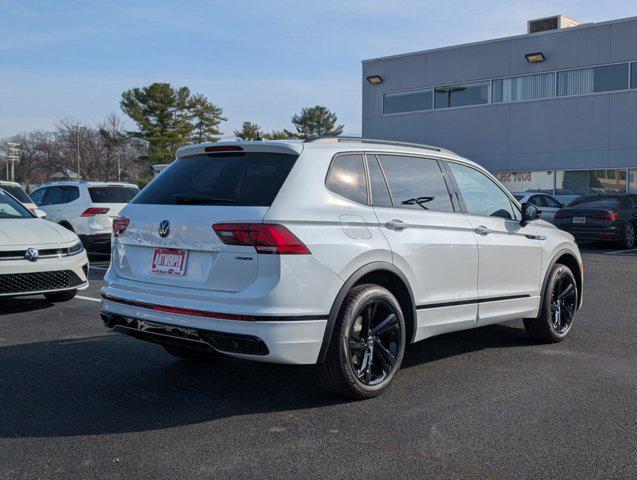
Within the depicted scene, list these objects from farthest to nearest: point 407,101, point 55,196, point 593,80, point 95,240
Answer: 1. point 407,101
2. point 593,80
3. point 55,196
4. point 95,240

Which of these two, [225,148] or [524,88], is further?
[524,88]

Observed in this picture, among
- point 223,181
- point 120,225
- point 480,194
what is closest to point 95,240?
point 120,225

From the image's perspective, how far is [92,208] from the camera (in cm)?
1437

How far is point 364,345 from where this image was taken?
4918mm

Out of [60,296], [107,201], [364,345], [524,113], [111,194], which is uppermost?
[524,113]

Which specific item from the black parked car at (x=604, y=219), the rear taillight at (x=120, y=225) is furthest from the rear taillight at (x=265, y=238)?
the black parked car at (x=604, y=219)

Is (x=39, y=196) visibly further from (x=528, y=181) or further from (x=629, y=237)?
(x=528, y=181)

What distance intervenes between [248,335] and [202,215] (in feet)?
2.73

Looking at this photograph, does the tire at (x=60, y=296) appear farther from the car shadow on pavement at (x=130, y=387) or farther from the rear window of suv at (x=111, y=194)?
the rear window of suv at (x=111, y=194)

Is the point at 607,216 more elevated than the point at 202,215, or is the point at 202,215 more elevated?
the point at 202,215

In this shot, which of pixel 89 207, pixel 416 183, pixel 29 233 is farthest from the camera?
pixel 89 207

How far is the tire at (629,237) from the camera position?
17.6 metres

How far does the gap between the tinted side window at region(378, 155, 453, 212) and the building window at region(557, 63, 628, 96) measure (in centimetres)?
2216

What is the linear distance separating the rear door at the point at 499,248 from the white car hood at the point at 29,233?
15.8 feet
